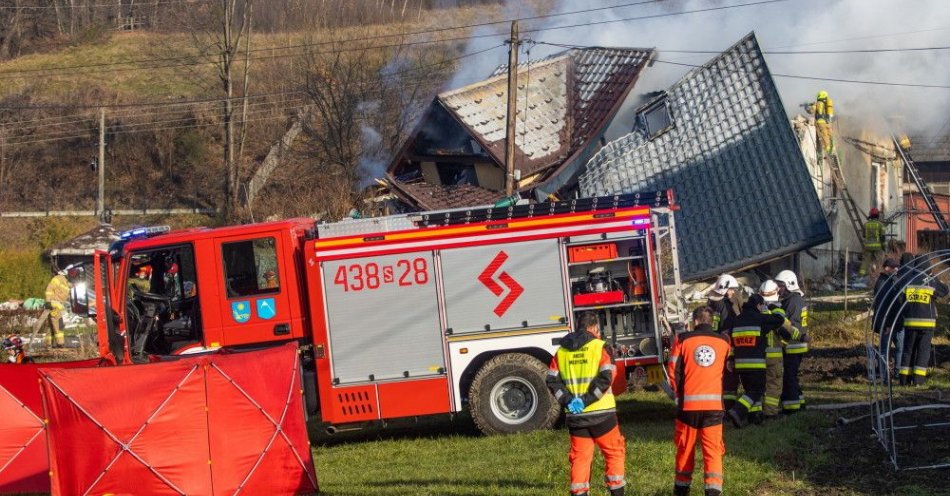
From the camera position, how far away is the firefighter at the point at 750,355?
36.2 ft

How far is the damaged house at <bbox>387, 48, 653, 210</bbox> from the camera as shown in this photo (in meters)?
26.2

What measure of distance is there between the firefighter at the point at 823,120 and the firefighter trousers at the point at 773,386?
48.0 ft

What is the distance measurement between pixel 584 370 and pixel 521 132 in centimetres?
1947

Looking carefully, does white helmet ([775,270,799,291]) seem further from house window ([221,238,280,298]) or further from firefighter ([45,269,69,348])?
firefighter ([45,269,69,348])

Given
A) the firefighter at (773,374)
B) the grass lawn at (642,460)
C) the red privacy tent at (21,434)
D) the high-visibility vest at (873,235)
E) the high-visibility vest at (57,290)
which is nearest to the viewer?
the grass lawn at (642,460)

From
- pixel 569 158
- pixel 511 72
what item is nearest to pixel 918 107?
pixel 569 158

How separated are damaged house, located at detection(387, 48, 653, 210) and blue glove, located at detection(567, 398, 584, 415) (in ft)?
58.1

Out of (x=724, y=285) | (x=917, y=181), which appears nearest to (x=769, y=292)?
(x=724, y=285)

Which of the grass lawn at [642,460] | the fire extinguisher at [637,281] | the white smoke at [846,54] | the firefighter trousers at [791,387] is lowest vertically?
the grass lawn at [642,460]

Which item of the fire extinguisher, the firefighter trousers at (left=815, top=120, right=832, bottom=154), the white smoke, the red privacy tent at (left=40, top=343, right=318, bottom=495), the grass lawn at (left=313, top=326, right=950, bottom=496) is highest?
the white smoke

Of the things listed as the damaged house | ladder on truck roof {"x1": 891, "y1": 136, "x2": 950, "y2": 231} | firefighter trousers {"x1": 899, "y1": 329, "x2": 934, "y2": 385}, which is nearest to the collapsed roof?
the damaged house

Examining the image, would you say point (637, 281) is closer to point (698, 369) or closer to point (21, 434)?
point (698, 369)

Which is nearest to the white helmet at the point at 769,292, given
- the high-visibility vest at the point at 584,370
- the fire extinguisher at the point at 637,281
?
the fire extinguisher at the point at 637,281

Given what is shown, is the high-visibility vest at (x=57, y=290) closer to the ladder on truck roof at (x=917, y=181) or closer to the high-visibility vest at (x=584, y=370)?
the ladder on truck roof at (x=917, y=181)
